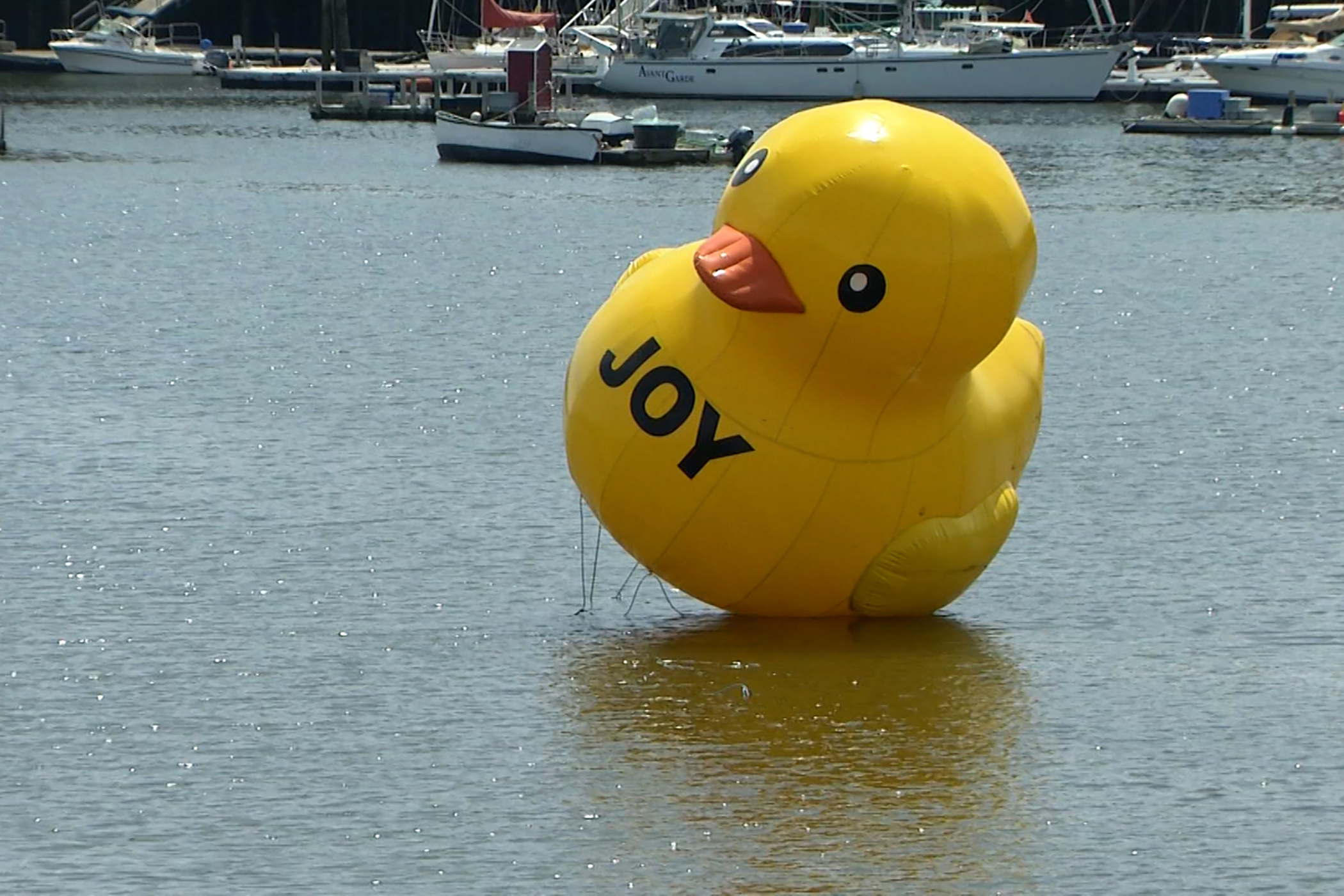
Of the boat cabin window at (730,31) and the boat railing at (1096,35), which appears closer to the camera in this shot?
the boat railing at (1096,35)

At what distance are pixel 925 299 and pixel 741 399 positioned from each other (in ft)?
4.65

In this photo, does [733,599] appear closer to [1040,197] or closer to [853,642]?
[853,642]

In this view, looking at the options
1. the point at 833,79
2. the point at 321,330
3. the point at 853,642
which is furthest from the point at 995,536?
the point at 833,79

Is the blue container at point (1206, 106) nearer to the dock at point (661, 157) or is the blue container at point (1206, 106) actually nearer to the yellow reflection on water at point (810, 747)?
the dock at point (661, 157)

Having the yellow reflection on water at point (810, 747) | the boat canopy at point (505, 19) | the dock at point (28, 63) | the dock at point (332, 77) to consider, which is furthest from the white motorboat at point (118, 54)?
the yellow reflection on water at point (810, 747)

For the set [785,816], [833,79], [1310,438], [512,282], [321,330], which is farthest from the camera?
[833,79]

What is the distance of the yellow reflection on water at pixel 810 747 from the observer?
1309 cm

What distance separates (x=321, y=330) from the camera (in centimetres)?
3419

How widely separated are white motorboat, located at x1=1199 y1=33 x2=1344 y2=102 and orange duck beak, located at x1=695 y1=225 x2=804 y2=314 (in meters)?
74.1

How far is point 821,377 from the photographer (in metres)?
15.9

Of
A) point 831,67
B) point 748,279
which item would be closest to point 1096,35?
point 831,67

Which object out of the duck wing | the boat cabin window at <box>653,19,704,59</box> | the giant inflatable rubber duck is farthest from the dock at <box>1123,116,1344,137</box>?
the giant inflatable rubber duck

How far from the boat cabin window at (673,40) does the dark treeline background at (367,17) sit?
16.7 metres

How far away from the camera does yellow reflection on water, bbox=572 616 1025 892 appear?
13.1 m
